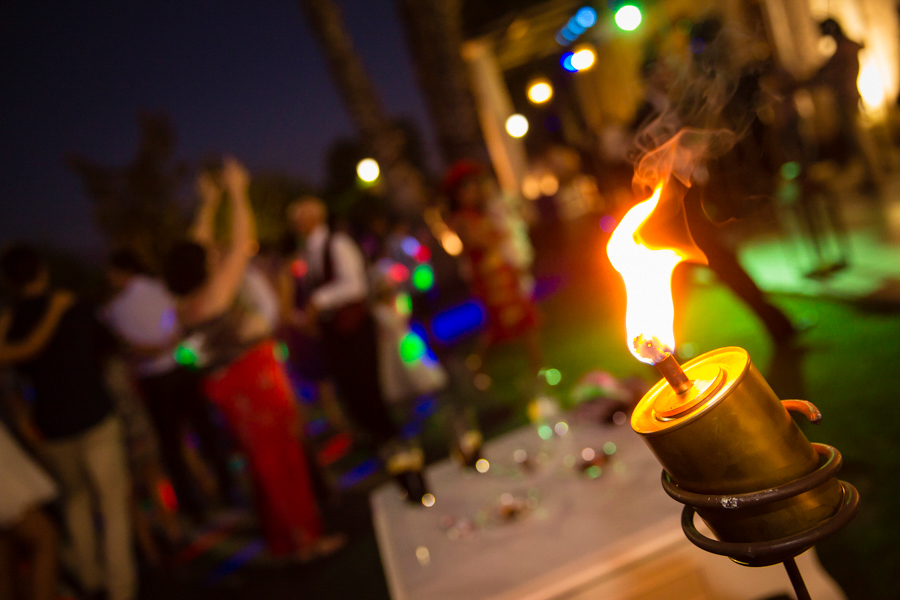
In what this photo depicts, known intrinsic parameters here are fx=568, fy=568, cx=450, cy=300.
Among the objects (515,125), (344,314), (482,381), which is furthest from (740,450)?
(515,125)

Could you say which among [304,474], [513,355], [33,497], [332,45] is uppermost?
[332,45]

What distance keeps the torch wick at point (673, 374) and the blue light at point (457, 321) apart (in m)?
7.15

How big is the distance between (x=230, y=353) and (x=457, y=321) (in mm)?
7021

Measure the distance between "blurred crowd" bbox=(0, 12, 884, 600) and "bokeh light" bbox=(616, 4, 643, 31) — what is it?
1.34 m

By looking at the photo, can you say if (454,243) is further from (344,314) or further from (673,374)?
(673,374)

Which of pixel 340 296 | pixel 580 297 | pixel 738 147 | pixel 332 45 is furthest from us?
pixel 332 45

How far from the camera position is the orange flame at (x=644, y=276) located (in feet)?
3.54

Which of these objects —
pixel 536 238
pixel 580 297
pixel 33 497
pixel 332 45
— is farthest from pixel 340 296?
pixel 536 238

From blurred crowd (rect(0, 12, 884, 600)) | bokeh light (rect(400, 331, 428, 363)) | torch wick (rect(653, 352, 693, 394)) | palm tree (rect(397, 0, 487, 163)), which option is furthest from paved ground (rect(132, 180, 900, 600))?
palm tree (rect(397, 0, 487, 163))

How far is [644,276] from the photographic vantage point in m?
1.13

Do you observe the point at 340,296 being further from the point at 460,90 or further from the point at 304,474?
the point at 460,90

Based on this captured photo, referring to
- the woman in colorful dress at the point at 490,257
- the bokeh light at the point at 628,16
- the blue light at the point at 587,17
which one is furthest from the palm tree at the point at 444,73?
the woman in colorful dress at the point at 490,257

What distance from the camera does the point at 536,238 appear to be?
12.8 m

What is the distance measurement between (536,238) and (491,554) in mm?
11245
